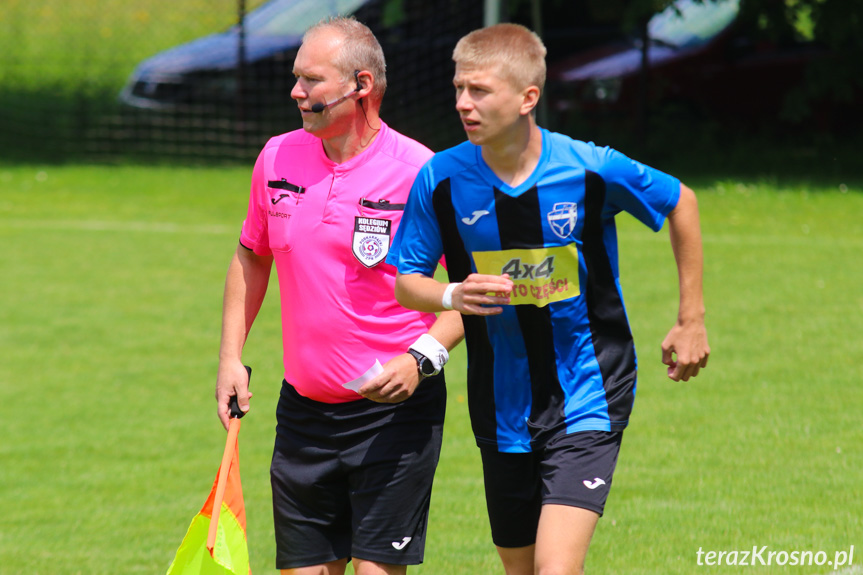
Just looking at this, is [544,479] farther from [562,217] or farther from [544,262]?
[562,217]

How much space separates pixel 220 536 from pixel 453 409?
379 centimetres

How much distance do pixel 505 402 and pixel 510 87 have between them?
973mm

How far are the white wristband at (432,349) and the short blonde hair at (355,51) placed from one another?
0.85 meters

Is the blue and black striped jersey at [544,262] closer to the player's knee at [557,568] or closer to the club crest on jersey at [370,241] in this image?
the club crest on jersey at [370,241]

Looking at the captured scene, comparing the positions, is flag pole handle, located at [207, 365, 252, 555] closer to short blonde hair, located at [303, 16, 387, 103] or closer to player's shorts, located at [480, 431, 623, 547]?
player's shorts, located at [480, 431, 623, 547]

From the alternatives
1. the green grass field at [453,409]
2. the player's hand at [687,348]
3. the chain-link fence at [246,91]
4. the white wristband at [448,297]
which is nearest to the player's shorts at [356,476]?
the white wristband at [448,297]

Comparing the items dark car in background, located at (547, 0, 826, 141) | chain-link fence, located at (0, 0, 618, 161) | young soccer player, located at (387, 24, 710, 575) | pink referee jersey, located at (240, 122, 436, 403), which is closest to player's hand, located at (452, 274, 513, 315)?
young soccer player, located at (387, 24, 710, 575)

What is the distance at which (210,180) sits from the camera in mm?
16422

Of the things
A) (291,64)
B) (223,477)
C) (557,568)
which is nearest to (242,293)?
(223,477)

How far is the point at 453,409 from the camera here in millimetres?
7414

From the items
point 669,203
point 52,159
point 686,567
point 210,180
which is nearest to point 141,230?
point 210,180

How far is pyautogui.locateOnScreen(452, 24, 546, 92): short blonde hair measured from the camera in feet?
11.5

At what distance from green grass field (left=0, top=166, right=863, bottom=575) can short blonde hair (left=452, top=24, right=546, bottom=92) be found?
2.28m

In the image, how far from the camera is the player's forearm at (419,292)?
353cm
